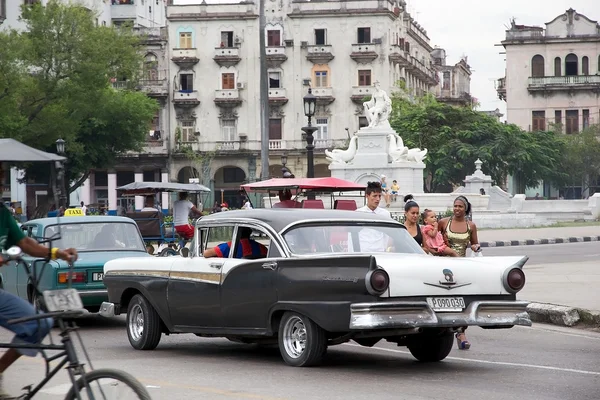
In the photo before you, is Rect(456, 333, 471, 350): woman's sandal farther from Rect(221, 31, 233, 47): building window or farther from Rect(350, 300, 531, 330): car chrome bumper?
Rect(221, 31, 233, 47): building window

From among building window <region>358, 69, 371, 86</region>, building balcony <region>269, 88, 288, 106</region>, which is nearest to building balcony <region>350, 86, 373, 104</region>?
building window <region>358, 69, 371, 86</region>

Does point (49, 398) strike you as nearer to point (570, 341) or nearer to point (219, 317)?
point (219, 317)

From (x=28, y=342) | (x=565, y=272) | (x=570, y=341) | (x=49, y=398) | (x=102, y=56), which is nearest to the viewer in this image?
(x=28, y=342)

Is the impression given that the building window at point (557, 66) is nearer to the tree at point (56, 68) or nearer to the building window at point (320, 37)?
the building window at point (320, 37)

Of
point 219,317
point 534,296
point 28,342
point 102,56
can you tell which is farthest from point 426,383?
point 102,56

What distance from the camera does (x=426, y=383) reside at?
1077 cm

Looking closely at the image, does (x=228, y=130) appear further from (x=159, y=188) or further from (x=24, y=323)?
(x=24, y=323)

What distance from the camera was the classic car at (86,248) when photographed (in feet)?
53.5

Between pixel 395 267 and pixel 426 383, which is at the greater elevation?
pixel 395 267

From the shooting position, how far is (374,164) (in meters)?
52.0

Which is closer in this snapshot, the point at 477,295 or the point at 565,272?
the point at 477,295

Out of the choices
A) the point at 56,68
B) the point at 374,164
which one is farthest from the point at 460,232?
the point at 56,68

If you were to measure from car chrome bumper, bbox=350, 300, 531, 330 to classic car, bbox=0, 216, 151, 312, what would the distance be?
6105 millimetres

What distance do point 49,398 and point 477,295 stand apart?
3.95 meters
